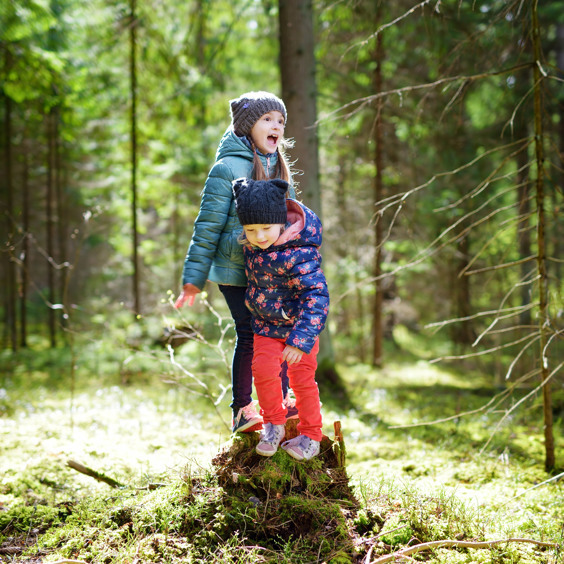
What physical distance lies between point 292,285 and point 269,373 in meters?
0.58

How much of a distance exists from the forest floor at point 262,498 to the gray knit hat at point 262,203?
5.14 feet

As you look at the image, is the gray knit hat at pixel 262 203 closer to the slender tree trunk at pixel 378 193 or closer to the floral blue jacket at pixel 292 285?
the floral blue jacket at pixel 292 285

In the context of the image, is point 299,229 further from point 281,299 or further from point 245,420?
point 245,420

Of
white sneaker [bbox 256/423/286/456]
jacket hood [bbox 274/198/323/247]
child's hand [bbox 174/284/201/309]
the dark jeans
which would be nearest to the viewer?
jacket hood [bbox 274/198/323/247]

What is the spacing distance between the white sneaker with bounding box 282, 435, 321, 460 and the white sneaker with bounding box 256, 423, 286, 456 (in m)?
0.08

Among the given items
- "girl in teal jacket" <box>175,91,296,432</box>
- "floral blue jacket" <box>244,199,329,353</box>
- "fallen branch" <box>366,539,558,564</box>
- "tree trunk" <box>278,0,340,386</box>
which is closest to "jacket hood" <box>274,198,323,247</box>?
"floral blue jacket" <box>244,199,329,353</box>

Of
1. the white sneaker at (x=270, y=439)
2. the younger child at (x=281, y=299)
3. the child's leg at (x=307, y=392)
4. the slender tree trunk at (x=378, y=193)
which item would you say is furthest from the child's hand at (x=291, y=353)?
the slender tree trunk at (x=378, y=193)

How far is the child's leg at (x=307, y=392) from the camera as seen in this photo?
2.91 m

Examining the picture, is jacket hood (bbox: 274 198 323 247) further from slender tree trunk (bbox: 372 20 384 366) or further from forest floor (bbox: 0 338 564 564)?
slender tree trunk (bbox: 372 20 384 366)

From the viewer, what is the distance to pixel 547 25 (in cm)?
1020

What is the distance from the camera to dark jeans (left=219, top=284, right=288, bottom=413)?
332 centimetres

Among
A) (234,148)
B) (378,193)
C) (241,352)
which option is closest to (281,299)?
(241,352)

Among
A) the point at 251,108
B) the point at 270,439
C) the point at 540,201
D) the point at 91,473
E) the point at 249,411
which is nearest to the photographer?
the point at 270,439

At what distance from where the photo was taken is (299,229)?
286cm
